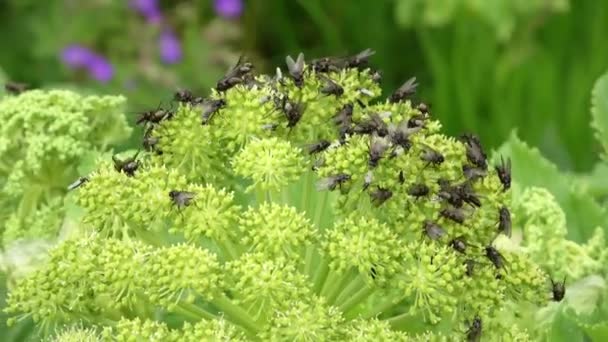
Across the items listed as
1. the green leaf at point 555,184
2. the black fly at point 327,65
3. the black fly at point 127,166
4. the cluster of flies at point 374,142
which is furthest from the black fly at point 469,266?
the green leaf at point 555,184

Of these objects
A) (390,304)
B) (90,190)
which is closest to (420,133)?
(390,304)

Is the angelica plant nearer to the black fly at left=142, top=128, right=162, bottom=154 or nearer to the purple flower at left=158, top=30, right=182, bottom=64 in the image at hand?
the black fly at left=142, top=128, right=162, bottom=154

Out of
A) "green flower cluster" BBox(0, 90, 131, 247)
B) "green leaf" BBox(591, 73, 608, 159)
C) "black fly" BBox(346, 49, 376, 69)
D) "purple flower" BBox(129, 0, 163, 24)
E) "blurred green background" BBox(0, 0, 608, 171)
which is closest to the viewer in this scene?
"black fly" BBox(346, 49, 376, 69)

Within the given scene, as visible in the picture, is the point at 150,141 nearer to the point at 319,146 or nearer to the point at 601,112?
the point at 319,146

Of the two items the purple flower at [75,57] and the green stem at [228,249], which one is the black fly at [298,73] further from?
the purple flower at [75,57]

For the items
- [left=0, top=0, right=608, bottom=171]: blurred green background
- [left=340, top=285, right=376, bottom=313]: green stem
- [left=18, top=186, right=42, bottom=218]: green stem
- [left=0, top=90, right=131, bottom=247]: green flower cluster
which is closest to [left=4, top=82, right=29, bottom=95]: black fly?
[left=0, top=90, right=131, bottom=247]: green flower cluster

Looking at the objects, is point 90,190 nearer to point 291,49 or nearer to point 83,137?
point 83,137
